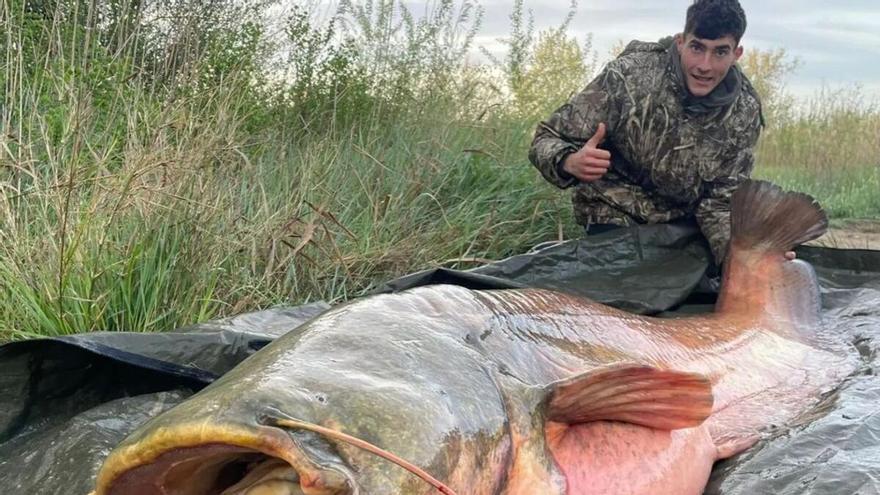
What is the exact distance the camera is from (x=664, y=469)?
162 cm

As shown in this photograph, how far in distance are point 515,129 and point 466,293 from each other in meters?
3.99

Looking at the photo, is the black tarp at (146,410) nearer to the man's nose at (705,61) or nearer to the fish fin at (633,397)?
the fish fin at (633,397)

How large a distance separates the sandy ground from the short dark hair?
1779mm

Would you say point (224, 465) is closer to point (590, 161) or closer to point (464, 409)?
point (464, 409)

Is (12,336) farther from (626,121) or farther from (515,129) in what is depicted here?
(515,129)

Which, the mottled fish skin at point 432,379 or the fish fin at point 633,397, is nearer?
the mottled fish skin at point 432,379

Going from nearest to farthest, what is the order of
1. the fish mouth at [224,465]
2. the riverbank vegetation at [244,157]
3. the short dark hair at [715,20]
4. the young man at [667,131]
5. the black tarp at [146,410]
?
1. the fish mouth at [224,465]
2. the black tarp at [146,410]
3. the riverbank vegetation at [244,157]
4. the short dark hair at [715,20]
5. the young man at [667,131]

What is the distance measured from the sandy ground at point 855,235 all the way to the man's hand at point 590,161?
2.05m

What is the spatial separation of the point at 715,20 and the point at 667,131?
0.50 meters

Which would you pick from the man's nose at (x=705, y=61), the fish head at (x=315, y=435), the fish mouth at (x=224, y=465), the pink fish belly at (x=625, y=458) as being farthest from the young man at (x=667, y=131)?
the fish mouth at (x=224, y=465)

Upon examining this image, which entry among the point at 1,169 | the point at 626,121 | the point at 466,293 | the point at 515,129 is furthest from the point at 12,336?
the point at 515,129

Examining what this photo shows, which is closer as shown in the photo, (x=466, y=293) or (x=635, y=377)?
(x=635, y=377)

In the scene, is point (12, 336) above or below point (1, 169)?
below

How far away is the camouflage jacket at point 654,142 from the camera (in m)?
3.86
